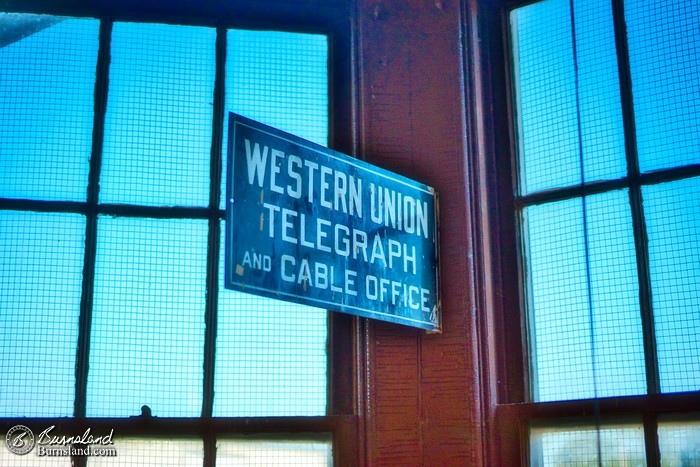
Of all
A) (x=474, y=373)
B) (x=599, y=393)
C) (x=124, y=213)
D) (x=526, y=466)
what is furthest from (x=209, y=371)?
(x=599, y=393)

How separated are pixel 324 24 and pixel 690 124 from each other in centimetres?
184

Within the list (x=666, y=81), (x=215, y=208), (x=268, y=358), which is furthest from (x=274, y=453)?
(x=666, y=81)

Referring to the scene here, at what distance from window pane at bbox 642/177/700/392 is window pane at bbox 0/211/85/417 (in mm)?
2535

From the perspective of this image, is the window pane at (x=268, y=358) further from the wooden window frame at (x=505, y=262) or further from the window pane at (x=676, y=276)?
the window pane at (x=676, y=276)

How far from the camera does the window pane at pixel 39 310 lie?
390cm

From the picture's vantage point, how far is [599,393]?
3.80 meters

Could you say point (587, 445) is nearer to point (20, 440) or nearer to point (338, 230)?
point (338, 230)

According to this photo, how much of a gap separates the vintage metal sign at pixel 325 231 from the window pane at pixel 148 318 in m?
1.07

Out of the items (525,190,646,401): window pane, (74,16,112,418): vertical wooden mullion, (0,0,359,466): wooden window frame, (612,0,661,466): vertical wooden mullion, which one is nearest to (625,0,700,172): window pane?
(612,0,661,466): vertical wooden mullion

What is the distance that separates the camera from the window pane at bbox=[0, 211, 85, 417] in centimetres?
390

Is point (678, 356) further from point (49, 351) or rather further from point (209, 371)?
point (49, 351)

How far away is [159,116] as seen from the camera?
4.31m

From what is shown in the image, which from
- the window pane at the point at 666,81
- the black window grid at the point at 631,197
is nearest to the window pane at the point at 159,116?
the black window grid at the point at 631,197

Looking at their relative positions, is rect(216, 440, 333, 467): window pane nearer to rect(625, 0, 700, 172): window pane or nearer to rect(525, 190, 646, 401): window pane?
rect(525, 190, 646, 401): window pane
